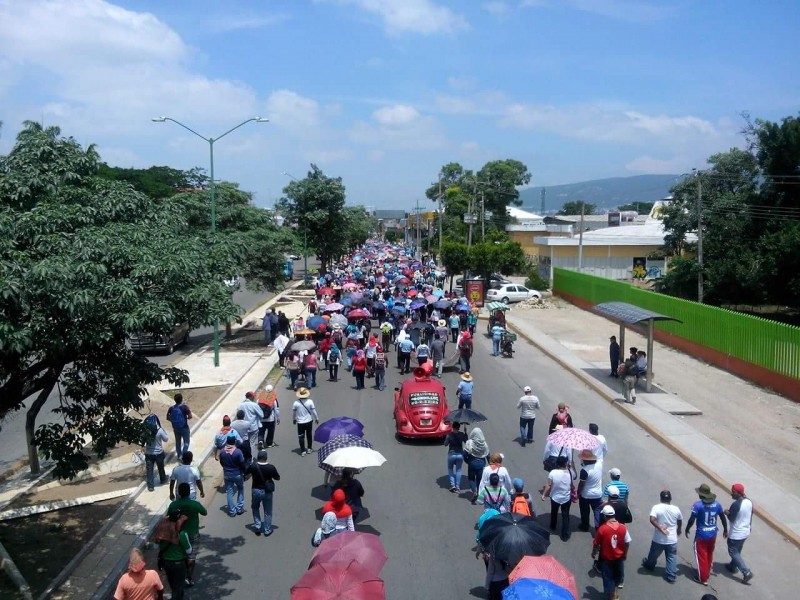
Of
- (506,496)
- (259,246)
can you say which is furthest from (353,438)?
(259,246)

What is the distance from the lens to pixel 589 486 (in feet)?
36.9

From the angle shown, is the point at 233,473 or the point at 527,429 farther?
the point at 527,429

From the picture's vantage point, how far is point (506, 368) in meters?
26.4

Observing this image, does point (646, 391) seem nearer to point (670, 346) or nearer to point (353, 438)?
point (670, 346)

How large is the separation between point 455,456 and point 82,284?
6.93m

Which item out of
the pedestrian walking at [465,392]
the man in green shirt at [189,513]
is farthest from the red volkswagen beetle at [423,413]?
the man in green shirt at [189,513]

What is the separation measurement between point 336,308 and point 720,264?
20.0 m

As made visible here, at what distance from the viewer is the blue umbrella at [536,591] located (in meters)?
6.80

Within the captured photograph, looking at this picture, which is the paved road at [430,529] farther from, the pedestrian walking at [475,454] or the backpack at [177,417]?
the backpack at [177,417]

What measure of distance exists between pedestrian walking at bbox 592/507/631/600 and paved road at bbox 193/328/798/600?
13.6 inches

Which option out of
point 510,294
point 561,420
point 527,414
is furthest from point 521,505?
point 510,294

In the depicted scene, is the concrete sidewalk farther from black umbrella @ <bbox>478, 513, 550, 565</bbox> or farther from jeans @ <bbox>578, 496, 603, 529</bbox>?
black umbrella @ <bbox>478, 513, 550, 565</bbox>

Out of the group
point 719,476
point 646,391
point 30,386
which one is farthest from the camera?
point 646,391

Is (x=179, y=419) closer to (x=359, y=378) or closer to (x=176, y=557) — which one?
(x=176, y=557)
